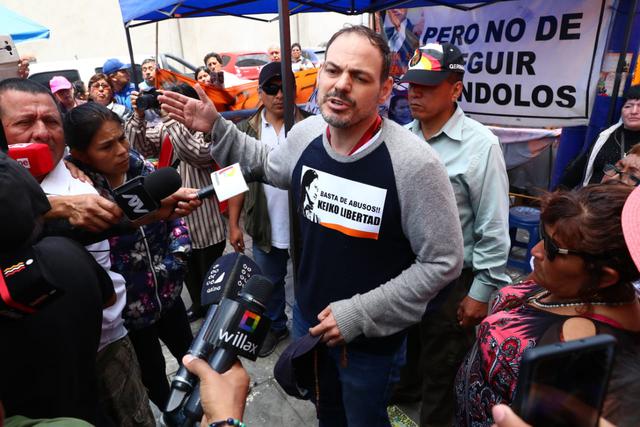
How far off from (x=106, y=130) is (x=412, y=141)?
1.41 m

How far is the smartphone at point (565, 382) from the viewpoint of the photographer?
648 millimetres

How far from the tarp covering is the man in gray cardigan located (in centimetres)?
218

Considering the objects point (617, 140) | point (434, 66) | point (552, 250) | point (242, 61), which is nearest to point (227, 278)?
point (552, 250)

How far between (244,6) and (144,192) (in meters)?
3.88

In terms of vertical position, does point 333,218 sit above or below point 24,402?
above

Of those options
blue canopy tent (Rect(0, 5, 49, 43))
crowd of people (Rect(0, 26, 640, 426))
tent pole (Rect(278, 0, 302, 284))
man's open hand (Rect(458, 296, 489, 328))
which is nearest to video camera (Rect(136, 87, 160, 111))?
crowd of people (Rect(0, 26, 640, 426))

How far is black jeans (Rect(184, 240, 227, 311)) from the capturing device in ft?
10.5

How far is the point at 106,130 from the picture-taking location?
6.42 ft

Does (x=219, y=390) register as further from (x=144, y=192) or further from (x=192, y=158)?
(x=192, y=158)

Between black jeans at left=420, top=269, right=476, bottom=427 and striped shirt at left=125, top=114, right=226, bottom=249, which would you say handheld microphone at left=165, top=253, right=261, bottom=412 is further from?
striped shirt at left=125, top=114, right=226, bottom=249

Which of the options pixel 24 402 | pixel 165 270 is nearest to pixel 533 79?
pixel 165 270

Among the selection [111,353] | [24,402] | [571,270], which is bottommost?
[111,353]

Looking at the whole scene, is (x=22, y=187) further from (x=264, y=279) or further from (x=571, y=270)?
(x=571, y=270)

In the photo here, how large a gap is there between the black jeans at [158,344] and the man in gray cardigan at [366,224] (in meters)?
0.94
